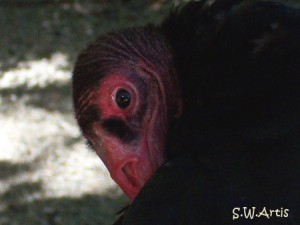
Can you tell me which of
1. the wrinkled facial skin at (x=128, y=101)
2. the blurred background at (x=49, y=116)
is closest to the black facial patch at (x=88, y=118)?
the wrinkled facial skin at (x=128, y=101)

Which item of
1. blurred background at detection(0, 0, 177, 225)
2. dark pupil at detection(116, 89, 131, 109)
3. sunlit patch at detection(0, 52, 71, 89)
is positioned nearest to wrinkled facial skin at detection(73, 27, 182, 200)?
dark pupil at detection(116, 89, 131, 109)

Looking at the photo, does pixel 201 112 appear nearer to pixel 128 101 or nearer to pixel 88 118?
pixel 128 101

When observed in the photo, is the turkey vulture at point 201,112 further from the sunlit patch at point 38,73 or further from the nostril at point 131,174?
the sunlit patch at point 38,73

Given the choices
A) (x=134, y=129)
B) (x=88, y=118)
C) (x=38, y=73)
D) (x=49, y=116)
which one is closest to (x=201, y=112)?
(x=134, y=129)

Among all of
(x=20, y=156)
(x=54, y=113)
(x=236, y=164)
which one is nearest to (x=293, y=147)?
(x=236, y=164)

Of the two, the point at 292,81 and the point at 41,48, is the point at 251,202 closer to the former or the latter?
the point at 292,81
